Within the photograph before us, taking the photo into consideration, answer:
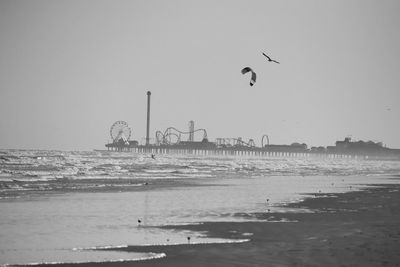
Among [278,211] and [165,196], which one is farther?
[165,196]

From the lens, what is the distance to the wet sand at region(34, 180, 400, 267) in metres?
12.1

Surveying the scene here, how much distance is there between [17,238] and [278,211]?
33.6 feet

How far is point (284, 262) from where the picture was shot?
11977 millimetres

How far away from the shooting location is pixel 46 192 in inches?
1093

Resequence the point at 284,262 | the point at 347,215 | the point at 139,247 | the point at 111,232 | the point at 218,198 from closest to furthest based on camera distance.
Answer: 1. the point at 284,262
2. the point at 139,247
3. the point at 111,232
4. the point at 347,215
5. the point at 218,198

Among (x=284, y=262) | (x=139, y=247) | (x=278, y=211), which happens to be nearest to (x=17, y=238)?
(x=139, y=247)

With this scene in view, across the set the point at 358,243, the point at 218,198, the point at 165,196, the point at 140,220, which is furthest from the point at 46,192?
the point at 358,243

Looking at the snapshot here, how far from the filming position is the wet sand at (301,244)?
12102 mm

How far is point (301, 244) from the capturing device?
14.2 meters

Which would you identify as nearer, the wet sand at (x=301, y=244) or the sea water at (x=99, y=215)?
the wet sand at (x=301, y=244)

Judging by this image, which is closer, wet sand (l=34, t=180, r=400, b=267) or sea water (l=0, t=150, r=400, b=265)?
wet sand (l=34, t=180, r=400, b=267)

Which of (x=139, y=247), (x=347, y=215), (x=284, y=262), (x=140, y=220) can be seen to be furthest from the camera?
(x=347, y=215)

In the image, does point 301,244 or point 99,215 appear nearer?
point 301,244

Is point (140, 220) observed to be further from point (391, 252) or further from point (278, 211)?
point (391, 252)
